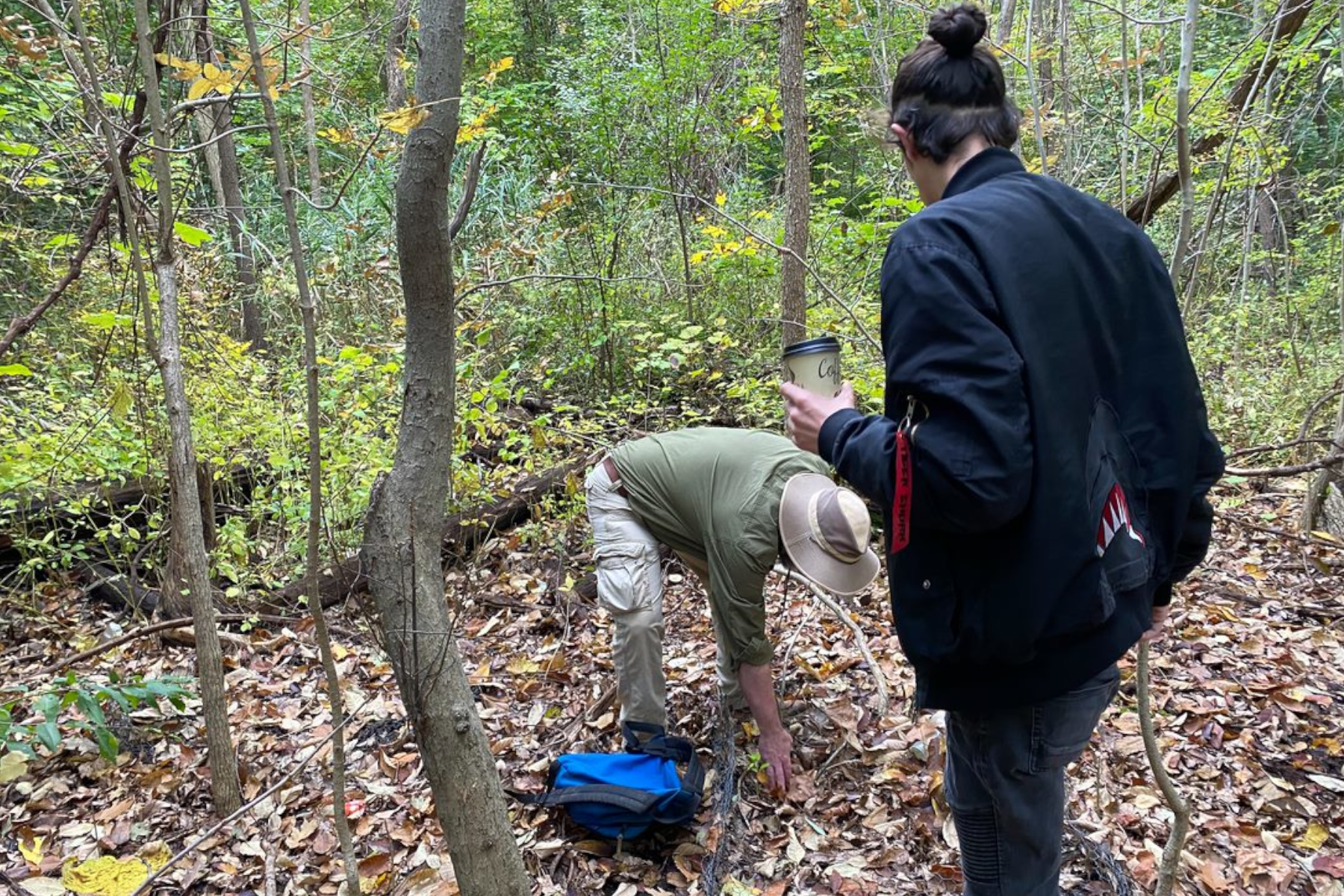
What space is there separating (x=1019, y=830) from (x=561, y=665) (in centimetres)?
267

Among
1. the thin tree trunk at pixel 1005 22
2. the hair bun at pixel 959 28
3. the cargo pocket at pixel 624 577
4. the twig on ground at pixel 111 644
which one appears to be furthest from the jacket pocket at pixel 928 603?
the thin tree trunk at pixel 1005 22

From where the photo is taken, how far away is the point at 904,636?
1444 millimetres

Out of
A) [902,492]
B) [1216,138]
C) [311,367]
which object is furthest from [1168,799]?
[1216,138]

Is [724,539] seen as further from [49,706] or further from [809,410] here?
[49,706]

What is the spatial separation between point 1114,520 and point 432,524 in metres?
1.48

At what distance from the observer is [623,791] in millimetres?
2650

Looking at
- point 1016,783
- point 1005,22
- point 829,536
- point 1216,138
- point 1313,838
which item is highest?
point 1005,22

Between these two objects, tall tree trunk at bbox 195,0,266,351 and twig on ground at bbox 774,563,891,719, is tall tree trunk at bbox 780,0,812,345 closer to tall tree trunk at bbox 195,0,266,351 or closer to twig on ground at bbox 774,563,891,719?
twig on ground at bbox 774,563,891,719

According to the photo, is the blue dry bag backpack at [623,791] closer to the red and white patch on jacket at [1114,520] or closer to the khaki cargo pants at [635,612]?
the khaki cargo pants at [635,612]

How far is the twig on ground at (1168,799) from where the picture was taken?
2025 millimetres

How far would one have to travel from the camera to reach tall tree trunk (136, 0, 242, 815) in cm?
257

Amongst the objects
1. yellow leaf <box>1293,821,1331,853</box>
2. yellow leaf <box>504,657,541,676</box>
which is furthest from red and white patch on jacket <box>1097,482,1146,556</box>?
yellow leaf <box>504,657,541,676</box>

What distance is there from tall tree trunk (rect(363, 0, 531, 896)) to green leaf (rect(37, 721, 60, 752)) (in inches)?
41.8

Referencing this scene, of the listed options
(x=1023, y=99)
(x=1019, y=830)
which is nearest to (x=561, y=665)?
(x=1019, y=830)
